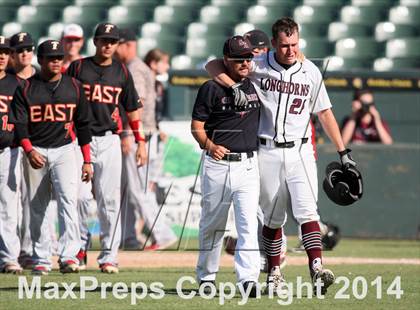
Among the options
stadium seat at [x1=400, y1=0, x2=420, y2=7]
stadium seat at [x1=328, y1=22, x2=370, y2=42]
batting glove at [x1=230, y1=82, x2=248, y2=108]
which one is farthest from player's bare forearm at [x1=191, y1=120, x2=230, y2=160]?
stadium seat at [x1=400, y1=0, x2=420, y2=7]

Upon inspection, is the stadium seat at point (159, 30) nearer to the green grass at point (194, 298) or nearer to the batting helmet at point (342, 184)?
the green grass at point (194, 298)

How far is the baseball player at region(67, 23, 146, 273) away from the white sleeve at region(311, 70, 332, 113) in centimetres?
254

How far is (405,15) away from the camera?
18.5m

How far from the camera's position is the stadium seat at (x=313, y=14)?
18750 mm

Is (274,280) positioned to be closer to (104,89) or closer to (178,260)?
(104,89)

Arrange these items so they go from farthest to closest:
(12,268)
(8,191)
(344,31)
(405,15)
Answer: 1. (344,31)
2. (405,15)
3. (8,191)
4. (12,268)

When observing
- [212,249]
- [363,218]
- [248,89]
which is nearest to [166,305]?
[212,249]

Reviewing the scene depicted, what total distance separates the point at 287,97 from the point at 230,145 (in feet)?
1.90

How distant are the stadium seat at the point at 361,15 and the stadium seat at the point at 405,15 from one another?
12.5 inches

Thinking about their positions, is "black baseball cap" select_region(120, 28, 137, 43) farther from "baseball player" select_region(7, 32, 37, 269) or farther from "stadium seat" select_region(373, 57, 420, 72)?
"stadium seat" select_region(373, 57, 420, 72)

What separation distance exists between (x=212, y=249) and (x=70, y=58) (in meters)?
4.40

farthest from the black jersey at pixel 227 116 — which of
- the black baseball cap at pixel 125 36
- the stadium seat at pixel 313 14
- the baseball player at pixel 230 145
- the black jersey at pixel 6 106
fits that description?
the stadium seat at pixel 313 14

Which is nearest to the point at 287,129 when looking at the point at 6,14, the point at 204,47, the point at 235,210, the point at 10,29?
the point at 235,210

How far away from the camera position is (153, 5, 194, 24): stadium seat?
1934cm
